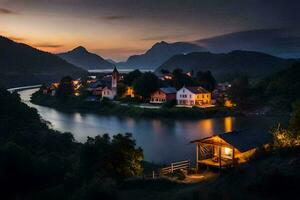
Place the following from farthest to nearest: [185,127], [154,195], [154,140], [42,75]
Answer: [42,75]
[185,127]
[154,140]
[154,195]

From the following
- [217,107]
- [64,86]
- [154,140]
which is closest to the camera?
[154,140]

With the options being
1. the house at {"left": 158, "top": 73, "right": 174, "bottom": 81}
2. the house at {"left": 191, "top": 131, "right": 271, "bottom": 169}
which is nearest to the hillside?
the house at {"left": 158, "top": 73, "right": 174, "bottom": 81}

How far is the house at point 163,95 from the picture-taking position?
53938 millimetres

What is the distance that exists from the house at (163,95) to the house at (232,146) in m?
35.5

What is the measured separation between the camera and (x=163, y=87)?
57.1 m

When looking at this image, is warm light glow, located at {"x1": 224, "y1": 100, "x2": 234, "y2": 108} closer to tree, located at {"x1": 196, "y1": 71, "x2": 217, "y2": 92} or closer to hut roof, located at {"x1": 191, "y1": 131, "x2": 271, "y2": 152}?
tree, located at {"x1": 196, "y1": 71, "x2": 217, "y2": 92}

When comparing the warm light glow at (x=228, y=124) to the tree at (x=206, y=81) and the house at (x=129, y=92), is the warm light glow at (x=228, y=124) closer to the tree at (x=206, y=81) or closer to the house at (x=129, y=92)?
the tree at (x=206, y=81)

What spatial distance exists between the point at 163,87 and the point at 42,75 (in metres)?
87.7

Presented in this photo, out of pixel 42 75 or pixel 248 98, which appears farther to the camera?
pixel 42 75

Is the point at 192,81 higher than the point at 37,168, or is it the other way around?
the point at 192,81

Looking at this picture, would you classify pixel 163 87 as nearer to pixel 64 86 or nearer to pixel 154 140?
pixel 64 86

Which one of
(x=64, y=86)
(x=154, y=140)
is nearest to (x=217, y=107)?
(x=154, y=140)

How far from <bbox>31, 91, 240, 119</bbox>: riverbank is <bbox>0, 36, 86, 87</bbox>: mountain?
180 feet

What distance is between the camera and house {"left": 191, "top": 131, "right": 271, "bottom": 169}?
16375mm
